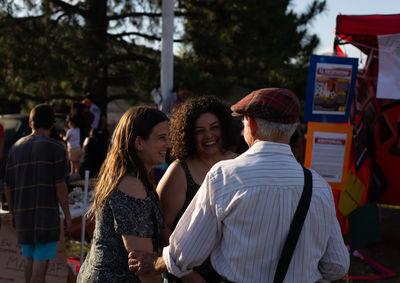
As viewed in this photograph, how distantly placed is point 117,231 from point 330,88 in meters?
3.40

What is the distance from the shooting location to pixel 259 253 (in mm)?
1687

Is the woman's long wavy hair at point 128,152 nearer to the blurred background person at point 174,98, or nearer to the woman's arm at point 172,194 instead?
the woman's arm at point 172,194

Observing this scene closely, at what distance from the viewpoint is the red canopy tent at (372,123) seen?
4766 millimetres

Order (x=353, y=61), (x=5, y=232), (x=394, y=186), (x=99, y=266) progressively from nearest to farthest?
(x=99, y=266) → (x=5, y=232) → (x=353, y=61) → (x=394, y=186)

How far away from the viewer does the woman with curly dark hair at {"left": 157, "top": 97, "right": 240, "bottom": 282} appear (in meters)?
2.35

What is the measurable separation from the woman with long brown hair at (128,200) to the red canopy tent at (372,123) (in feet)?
10.8

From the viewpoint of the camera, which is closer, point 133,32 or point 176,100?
point 176,100

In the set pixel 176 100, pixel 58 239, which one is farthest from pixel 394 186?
pixel 58 239

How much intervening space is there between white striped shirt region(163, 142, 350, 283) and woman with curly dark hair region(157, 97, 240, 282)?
1.92 ft

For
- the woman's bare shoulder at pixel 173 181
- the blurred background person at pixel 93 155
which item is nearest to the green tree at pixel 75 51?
the blurred background person at pixel 93 155

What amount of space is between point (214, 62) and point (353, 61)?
21.4ft

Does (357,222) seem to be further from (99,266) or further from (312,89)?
(99,266)

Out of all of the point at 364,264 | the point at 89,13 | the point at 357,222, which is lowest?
the point at 364,264

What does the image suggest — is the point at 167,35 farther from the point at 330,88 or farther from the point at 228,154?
the point at 228,154
